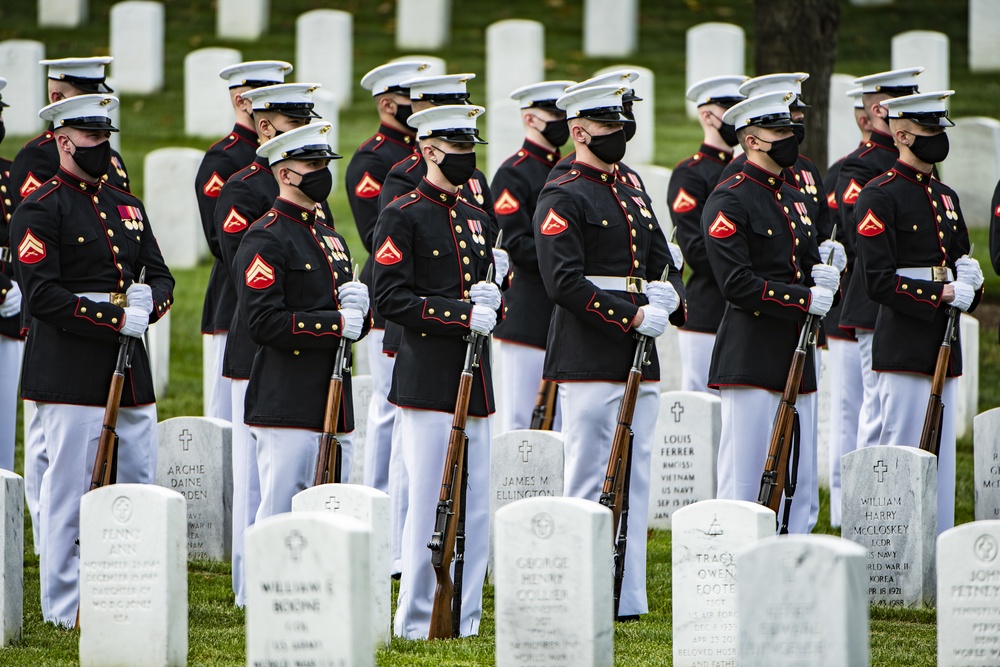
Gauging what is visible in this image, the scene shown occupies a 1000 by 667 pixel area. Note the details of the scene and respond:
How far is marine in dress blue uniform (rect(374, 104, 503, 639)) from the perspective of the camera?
23.7 ft

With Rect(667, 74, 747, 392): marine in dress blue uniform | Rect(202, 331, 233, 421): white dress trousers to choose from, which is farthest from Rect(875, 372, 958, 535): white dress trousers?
Rect(202, 331, 233, 421): white dress trousers

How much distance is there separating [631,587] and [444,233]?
6.19 ft

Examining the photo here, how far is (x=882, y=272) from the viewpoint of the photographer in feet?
27.3

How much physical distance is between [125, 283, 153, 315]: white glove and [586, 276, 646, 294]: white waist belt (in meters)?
2.05

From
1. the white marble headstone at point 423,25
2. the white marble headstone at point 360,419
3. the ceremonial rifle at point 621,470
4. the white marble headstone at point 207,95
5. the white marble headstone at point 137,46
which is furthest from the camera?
the white marble headstone at point 423,25

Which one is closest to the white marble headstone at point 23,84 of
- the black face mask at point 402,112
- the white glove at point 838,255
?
the black face mask at point 402,112

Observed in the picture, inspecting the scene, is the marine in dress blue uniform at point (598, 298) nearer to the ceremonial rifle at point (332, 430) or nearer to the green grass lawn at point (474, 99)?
the green grass lawn at point (474, 99)

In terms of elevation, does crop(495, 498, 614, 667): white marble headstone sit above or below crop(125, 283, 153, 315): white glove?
below

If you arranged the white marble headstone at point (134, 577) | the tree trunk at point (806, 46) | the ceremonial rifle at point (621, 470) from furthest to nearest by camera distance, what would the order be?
the tree trunk at point (806, 46)
the ceremonial rifle at point (621, 470)
the white marble headstone at point (134, 577)

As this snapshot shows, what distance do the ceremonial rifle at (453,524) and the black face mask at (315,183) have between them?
944 millimetres

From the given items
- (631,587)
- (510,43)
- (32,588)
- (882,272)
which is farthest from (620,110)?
(510,43)

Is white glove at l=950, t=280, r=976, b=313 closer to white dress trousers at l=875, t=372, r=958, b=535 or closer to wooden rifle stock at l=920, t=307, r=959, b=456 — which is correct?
wooden rifle stock at l=920, t=307, r=959, b=456

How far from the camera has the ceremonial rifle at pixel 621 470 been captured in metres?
7.40

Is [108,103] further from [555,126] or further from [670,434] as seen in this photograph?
[670,434]
